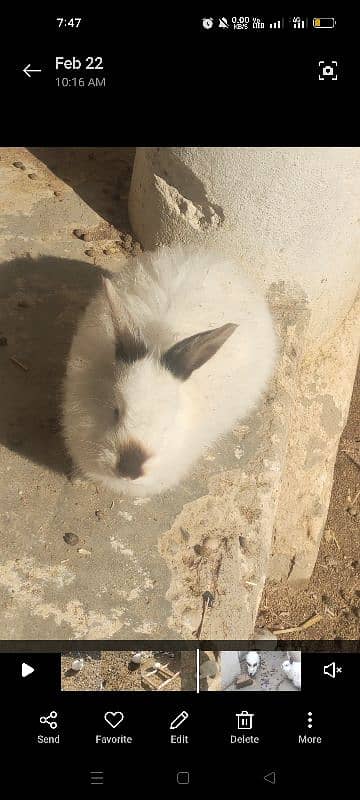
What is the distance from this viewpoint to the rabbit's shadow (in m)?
3.72

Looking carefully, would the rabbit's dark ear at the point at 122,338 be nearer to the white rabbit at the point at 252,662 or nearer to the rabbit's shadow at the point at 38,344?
the rabbit's shadow at the point at 38,344

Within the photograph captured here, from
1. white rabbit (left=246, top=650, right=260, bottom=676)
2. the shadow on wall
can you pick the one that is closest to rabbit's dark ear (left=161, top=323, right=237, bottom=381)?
white rabbit (left=246, top=650, right=260, bottom=676)

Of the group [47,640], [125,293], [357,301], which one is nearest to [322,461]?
[357,301]

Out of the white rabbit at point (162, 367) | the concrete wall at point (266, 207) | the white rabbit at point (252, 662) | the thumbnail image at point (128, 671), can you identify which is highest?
the concrete wall at point (266, 207)

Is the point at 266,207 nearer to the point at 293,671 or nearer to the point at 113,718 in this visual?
the point at 293,671

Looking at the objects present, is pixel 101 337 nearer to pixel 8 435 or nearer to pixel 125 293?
pixel 125 293

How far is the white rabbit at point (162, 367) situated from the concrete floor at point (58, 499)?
23 cm

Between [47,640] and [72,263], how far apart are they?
256 cm

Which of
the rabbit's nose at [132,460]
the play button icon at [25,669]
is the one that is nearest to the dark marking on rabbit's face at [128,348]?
the rabbit's nose at [132,460]

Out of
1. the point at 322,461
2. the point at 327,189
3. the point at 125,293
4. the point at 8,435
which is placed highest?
the point at 327,189

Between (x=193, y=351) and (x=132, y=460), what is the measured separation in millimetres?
519

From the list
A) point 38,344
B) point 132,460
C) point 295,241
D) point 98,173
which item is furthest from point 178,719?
point 98,173

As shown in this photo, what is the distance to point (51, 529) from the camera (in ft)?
11.2

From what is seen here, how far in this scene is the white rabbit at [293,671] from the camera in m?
2.60
